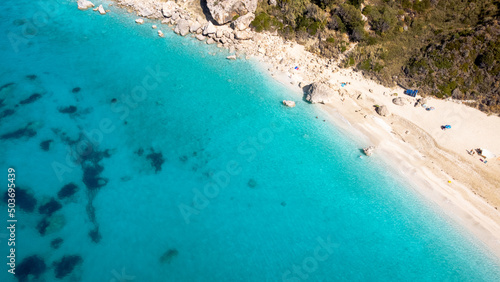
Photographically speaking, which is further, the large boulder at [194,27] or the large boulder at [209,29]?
the large boulder at [194,27]

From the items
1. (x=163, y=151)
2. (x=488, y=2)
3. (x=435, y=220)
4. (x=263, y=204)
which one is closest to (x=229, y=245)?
(x=263, y=204)

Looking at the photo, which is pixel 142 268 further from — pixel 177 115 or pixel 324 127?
pixel 324 127

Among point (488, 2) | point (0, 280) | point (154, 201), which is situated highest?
point (488, 2)

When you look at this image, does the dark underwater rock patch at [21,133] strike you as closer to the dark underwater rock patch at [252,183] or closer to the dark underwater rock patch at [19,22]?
the dark underwater rock patch at [19,22]

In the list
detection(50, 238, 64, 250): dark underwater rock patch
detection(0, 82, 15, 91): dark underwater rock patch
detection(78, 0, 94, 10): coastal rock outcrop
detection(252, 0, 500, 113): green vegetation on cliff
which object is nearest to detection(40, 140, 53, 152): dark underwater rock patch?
detection(50, 238, 64, 250): dark underwater rock patch

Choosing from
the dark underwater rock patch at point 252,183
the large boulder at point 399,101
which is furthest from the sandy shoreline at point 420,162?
the dark underwater rock patch at point 252,183

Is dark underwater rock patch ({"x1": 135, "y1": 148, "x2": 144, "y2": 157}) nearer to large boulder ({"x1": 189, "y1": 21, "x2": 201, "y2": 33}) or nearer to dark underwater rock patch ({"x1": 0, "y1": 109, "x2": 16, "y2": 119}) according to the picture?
dark underwater rock patch ({"x1": 0, "y1": 109, "x2": 16, "y2": 119})

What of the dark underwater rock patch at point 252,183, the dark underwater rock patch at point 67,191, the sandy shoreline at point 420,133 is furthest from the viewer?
the dark underwater rock patch at point 252,183

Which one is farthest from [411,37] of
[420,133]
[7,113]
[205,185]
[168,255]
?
[7,113]
